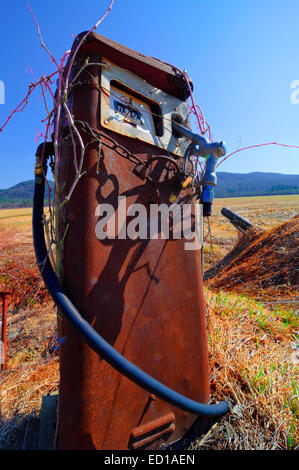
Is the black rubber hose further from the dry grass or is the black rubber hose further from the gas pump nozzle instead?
the gas pump nozzle

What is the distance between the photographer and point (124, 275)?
4.71 ft

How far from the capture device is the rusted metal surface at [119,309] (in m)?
1.30

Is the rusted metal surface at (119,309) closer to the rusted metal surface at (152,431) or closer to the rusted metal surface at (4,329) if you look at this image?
the rusted metal surface at (152,431)

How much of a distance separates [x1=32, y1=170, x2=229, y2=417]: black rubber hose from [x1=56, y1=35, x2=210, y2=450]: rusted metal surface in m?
0.10

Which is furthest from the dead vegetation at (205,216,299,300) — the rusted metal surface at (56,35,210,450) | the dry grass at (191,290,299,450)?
the rusted metal surface at (56,35,210,450)

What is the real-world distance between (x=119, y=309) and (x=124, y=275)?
0.18 metres

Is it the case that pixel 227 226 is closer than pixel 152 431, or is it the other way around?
pixel 152 431

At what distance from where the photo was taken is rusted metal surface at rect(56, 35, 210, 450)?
51.1 inches

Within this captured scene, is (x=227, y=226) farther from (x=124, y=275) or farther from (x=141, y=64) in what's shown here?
(x=124, y=275)

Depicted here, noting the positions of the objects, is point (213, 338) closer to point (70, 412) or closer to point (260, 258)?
point (70, 412)

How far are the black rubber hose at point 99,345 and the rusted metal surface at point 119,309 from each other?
97 mm

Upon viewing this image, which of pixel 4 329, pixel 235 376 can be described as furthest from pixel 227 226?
pixel 235 376

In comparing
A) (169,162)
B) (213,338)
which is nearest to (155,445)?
(213,338)

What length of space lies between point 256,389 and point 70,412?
4.05 feet
